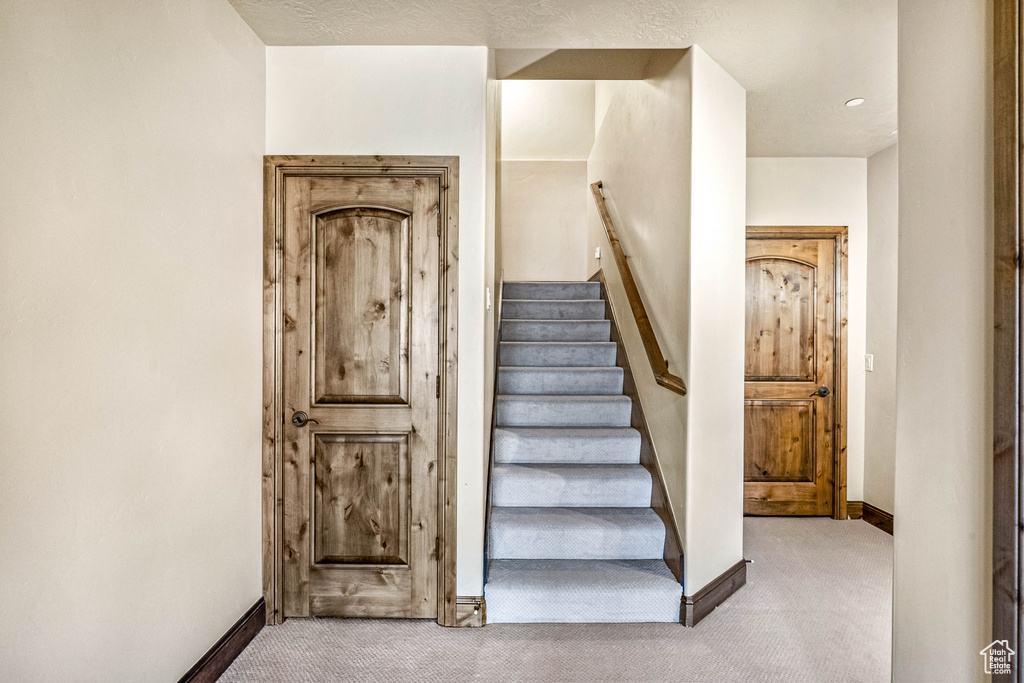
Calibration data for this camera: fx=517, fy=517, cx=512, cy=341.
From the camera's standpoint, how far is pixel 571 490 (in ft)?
9.05

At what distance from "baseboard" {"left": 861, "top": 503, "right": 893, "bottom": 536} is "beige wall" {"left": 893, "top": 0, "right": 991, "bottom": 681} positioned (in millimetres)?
2498

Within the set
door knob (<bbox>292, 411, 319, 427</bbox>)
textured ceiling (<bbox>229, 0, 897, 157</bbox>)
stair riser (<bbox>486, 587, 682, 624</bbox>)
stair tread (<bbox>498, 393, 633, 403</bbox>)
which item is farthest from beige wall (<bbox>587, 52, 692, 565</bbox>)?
door knob (<bbox>292, 411, 319, 427</bbox>)

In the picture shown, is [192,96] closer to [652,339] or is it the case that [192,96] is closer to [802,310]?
[652,339]

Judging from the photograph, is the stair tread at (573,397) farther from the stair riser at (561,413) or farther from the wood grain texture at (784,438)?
the wood grain texture at (784,438)

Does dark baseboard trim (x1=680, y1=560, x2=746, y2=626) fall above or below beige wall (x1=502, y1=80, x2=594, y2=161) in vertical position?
below

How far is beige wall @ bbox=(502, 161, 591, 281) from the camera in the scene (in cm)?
607

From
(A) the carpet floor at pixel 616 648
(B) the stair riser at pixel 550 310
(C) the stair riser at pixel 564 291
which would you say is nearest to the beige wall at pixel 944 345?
(A) the carpet floor at pixel 616 648

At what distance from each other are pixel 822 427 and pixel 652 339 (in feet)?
6.57

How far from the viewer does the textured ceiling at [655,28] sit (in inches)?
79.4

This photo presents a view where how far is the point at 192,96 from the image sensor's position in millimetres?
1803

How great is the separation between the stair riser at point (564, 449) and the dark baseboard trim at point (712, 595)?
727mm

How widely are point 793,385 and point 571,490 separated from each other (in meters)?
2.09

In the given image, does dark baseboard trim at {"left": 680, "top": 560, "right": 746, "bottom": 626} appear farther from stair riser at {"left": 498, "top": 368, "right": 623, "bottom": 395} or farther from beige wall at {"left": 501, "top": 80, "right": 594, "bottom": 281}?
beige wall at {"left": 501, "top": 80, "right": 594, "bottom": 281}

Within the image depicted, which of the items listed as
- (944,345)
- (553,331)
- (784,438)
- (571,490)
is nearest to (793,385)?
(784,438)
